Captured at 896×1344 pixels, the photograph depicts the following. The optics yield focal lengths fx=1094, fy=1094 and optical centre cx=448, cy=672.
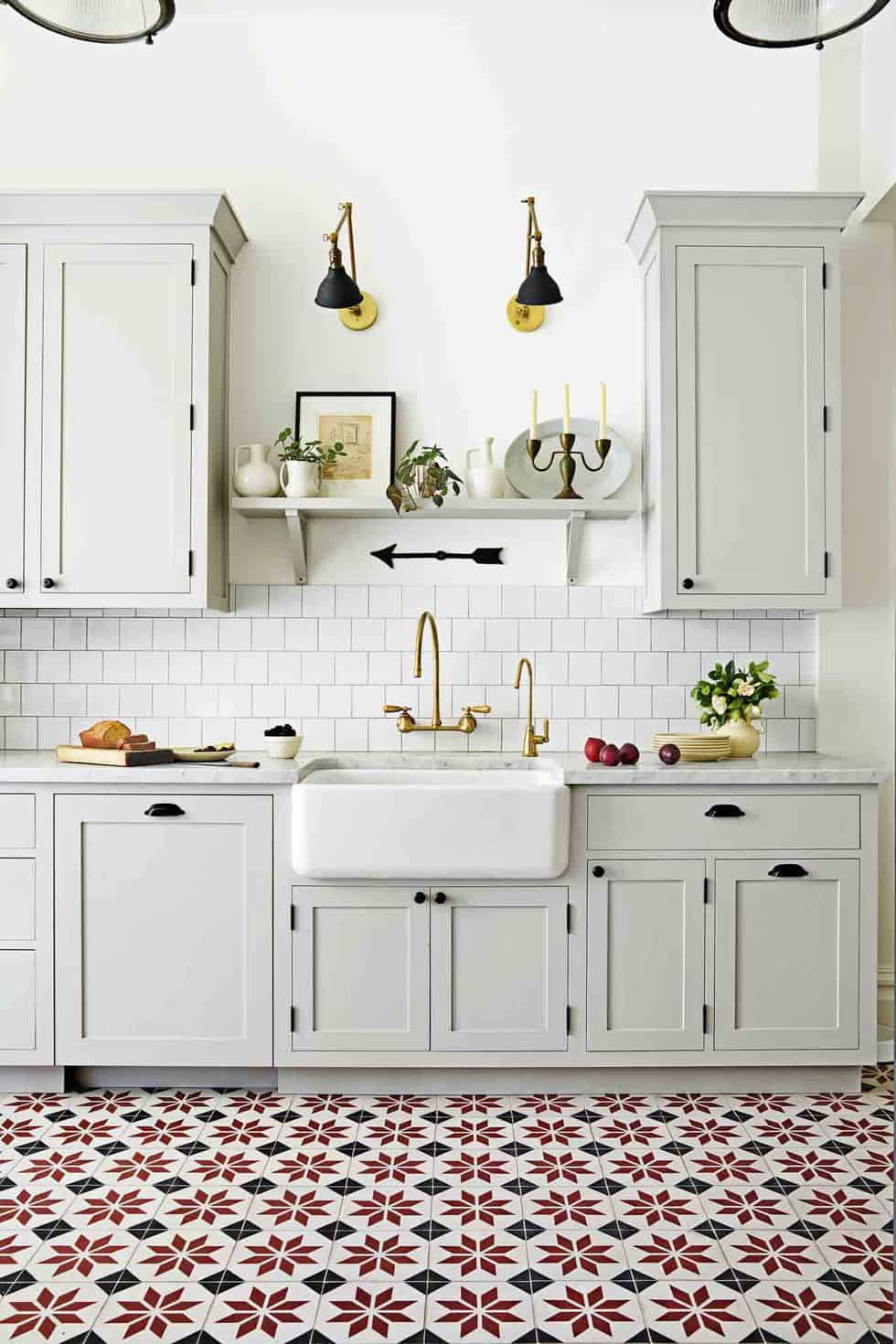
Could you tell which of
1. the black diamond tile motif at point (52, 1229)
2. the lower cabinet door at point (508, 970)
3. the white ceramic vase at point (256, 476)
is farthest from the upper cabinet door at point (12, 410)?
the black diamond tile motif at point (52, 1229)

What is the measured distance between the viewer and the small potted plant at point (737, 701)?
3410 mm

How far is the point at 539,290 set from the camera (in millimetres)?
3375

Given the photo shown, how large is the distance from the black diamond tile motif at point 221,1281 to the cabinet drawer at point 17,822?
134 cm

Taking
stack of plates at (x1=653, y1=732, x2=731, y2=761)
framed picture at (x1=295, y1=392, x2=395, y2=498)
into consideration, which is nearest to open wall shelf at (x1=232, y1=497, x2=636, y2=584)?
framed picture at (x1=295, y1=392, x2=395, y2=498)

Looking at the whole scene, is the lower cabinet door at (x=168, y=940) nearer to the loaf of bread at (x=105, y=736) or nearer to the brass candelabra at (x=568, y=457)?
the loaf of bread at (x=105, y=736)

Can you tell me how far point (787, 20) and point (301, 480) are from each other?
184 centimetres

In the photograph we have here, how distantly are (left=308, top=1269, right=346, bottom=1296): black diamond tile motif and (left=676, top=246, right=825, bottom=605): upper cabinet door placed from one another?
2.09 m

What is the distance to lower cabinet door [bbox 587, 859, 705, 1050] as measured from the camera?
309 centimetres

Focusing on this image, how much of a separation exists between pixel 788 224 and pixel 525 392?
95 centimetres

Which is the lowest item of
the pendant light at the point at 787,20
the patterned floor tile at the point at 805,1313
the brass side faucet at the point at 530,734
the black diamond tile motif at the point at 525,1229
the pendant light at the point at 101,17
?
the patterned floor tile at the point at 805,1313

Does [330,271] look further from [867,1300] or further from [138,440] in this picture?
[867,1300]

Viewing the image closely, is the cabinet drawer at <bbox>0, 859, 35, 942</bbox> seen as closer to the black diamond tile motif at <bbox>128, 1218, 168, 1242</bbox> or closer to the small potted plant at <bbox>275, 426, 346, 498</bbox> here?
the black diamond tile motif at <bbox>128, 1218, 168, 1242</bbox>

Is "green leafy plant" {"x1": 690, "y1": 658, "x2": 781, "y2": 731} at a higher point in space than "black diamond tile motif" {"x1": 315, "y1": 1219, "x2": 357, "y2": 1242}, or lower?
higher

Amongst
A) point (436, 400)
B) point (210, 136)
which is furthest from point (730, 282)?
point (210, 136)
